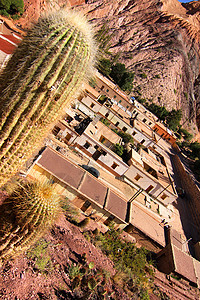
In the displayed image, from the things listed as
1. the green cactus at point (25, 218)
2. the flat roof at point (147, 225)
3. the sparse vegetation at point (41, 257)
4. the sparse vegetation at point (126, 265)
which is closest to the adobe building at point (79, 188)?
the flat roof at point (147, 225)

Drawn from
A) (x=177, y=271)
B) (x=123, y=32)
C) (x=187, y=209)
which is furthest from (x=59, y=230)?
(x=123, y=32)

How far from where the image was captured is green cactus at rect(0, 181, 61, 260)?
398 cm

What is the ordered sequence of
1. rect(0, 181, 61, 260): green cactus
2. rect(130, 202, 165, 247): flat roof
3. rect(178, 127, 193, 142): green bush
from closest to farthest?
rect(0, 181, 61, 260): green cactus < rect(130, 202, 165, 247): flat roof < rect(178, 127, 193, 142): green bush

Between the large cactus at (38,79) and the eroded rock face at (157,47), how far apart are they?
5239cm

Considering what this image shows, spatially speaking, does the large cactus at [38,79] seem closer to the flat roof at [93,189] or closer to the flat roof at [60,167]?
the flat roof at [60,167]

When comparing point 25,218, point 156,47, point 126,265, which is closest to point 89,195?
point 126,265

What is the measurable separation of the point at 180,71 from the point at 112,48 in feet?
93.0

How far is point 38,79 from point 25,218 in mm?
3103

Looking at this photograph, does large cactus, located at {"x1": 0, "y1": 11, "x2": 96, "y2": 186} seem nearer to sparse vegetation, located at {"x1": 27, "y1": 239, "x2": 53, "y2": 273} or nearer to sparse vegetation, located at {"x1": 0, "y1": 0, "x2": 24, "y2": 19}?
sparse vegetation, located at {"x1": 27, "y1": 239, "x2": 53, "y2": 273}

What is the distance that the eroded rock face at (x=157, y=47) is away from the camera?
58250 mm

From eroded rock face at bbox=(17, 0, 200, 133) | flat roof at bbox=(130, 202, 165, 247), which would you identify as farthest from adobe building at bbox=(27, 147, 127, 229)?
eroded rock face at bbox=(17, 0, 200, 133)

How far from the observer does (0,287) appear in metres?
4.25

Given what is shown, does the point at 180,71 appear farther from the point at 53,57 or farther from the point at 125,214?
the point at 53,57

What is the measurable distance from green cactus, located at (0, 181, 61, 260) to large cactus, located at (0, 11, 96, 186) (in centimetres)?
76
